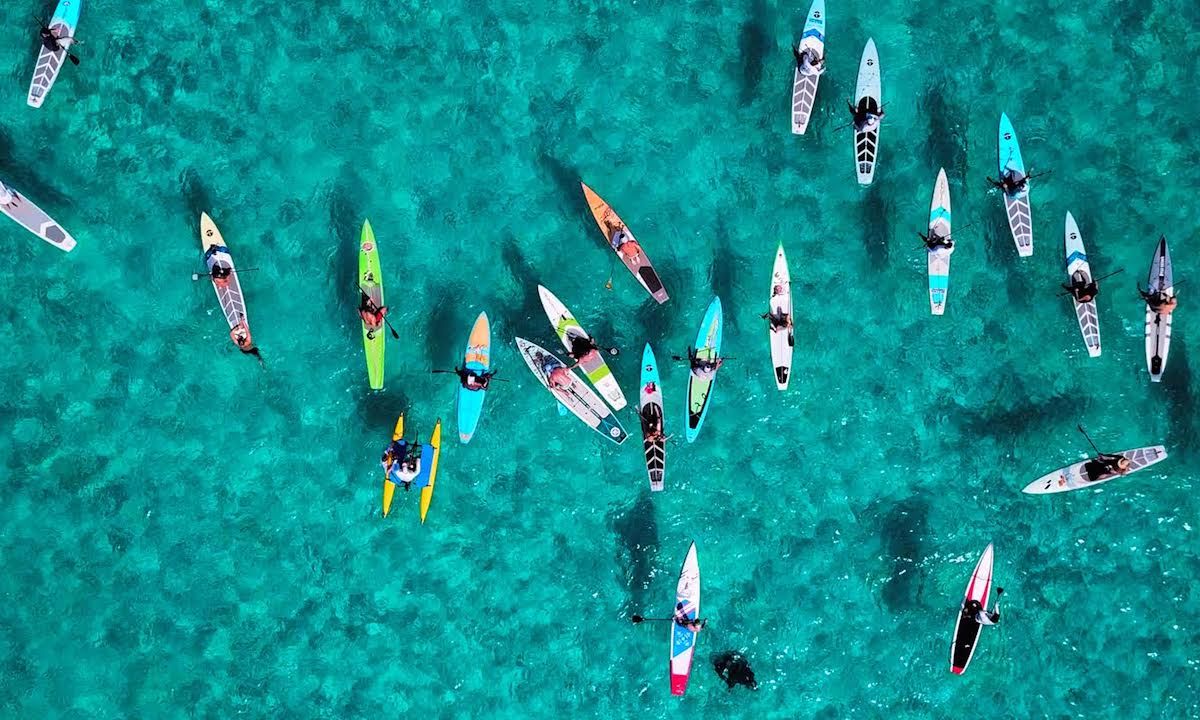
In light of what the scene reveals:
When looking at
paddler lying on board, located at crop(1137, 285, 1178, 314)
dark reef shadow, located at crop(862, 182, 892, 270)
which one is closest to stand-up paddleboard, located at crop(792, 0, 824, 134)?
dark reef shadow, located at crop(862, 182, 892, 270)

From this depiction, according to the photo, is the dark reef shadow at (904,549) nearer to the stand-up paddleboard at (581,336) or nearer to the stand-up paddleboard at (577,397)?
the stand-up paddleboard at (577,397)

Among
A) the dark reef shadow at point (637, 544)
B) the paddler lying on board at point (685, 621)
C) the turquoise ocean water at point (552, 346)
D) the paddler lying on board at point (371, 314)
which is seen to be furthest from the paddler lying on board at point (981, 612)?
the paddler lying on board at point (371, 314)

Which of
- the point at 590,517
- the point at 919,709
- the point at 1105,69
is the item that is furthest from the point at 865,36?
the point at 919,709

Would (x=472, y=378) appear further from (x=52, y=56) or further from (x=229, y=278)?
(x=52, y=56)

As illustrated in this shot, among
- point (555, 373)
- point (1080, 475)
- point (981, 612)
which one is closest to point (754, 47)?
point (555, 373)

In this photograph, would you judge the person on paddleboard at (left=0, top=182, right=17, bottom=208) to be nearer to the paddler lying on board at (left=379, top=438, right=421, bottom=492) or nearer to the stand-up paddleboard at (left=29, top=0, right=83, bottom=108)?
the stand-up paddleboard at (left=29, top=0, right=83, bottom=108)

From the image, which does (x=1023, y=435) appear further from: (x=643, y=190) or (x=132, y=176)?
(x=132, y=176)
